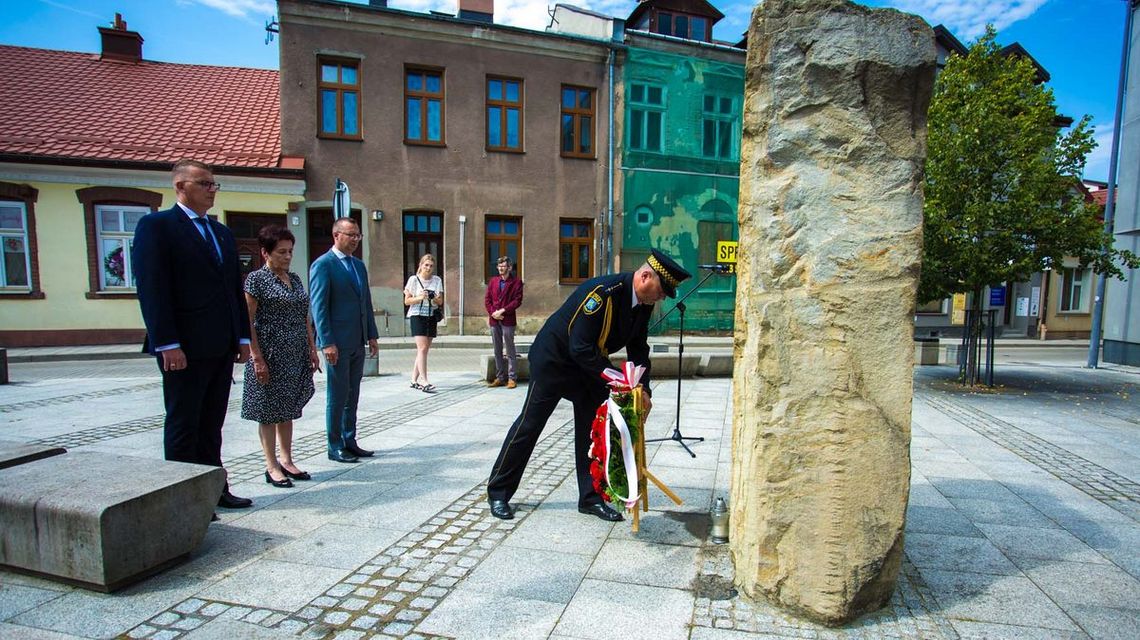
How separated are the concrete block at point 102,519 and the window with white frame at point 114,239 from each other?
13.9 meters

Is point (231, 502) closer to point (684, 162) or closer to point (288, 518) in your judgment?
point (288, 518)

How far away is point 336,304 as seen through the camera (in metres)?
4.92

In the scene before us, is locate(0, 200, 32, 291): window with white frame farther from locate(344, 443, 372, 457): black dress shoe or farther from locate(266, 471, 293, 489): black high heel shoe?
locate(266, 471, 293, 489): black high heel shoe

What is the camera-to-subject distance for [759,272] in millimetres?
2793

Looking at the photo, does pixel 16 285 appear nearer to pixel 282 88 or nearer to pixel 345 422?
pixel 282 88

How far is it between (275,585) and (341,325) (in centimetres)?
231

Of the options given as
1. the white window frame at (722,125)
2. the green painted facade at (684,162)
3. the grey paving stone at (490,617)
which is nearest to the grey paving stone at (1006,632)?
the grey paving stone at (490,617)

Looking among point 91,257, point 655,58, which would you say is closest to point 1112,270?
point 655,58

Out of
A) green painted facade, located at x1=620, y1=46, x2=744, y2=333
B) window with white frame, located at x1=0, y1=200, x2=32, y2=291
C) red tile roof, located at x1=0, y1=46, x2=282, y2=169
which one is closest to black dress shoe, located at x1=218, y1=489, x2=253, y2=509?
red tile roof, located at x1=0, y1=46, x2=282, y2=169

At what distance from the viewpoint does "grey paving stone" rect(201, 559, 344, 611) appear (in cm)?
285

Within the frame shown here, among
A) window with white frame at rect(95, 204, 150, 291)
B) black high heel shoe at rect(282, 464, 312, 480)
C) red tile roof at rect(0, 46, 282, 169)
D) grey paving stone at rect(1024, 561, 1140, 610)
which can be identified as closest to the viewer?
grey paving stone at rect(1024, 561, 1140, 610)

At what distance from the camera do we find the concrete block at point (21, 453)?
3414 mm

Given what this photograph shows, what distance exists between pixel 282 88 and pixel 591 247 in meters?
8.86

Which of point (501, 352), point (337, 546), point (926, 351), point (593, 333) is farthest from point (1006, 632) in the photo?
point (926, 351)
